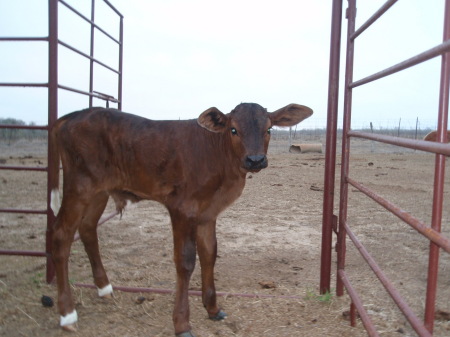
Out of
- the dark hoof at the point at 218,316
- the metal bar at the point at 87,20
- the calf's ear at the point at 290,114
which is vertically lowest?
the dark hoof at the point at 218,316

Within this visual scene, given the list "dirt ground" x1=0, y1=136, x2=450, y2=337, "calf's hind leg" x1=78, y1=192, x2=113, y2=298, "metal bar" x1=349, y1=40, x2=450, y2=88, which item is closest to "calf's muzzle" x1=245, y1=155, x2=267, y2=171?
"metal bar" x1=349, y1=40, x2=450, y2=88

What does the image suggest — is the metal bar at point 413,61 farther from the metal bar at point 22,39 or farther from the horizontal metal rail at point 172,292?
the metal bar at point 22,39

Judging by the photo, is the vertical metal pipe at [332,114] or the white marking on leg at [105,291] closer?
Result: the vertical metal pipe at [332,114]

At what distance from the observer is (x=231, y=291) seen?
4.13m

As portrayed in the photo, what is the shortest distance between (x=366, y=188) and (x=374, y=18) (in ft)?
3.66

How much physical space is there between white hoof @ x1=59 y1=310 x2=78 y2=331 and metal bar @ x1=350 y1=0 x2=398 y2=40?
3093mm

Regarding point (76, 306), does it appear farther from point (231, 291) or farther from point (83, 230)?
point (231, 291)

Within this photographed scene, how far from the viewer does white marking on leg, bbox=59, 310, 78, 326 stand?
334 centimetres

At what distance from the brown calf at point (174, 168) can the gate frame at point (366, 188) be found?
1.46 feet

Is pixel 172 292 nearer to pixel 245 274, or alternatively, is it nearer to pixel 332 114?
pixel 245 274

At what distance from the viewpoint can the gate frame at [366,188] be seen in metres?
1.75

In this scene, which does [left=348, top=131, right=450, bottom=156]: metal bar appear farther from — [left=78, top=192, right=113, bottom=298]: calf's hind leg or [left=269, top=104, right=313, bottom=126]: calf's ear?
[left=78, top=192, right=113, bottom=298]: calf's hind leg

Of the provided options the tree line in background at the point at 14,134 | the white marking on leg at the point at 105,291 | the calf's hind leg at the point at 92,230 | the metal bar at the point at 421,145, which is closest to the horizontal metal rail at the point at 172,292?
the white marking on leg at the point at 105,291

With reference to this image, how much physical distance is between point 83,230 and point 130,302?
817 mm
